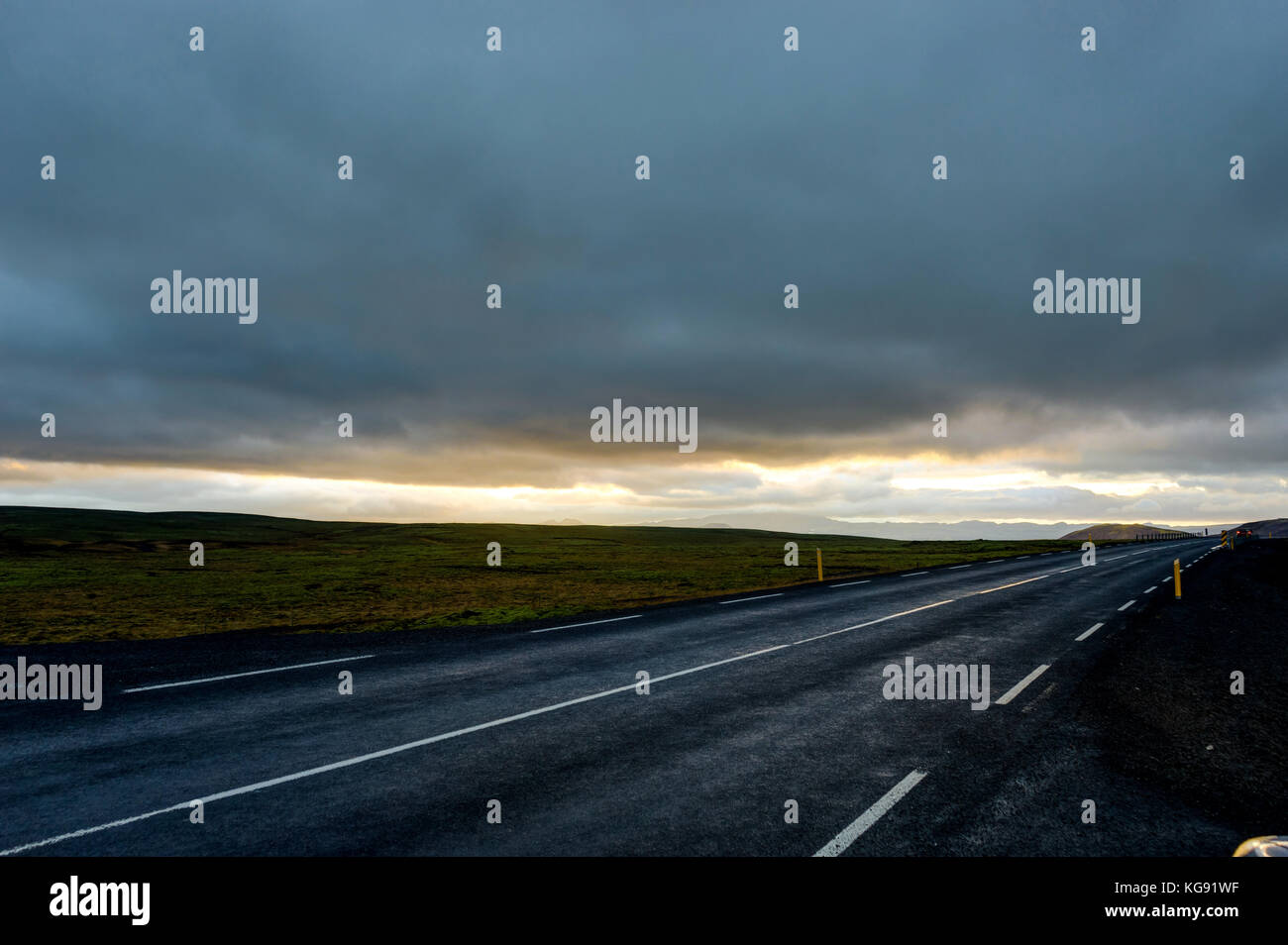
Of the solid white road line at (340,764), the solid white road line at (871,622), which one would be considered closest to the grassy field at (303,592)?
the solid white road line at (871,622)

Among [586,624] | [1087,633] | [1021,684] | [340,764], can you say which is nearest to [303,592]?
[586,624]

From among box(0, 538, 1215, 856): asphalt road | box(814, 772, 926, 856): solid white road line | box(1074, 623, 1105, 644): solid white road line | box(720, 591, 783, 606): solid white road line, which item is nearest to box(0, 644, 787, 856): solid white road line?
box(0, 538, 1215, 856): asphalt road

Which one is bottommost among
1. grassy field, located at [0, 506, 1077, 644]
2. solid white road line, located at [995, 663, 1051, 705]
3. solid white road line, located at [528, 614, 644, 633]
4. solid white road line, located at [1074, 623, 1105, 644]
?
grassy field, located at [0, 506, 1077, 644]

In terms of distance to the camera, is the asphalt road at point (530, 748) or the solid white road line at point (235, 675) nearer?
the asphalt road at point (530, 748)

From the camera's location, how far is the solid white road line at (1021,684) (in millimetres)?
8695

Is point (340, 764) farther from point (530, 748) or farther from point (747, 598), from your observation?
point (747, 598)

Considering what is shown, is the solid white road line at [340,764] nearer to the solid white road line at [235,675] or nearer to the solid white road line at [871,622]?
the solid white road line at [871,622]

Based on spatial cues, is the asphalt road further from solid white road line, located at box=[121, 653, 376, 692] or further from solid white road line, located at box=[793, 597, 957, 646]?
solid white road line, located at box=[793, 597, 957, 646]

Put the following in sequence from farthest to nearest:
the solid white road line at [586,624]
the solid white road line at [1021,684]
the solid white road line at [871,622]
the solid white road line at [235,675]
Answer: the solid white road line at [586,624] < the solid white road line at [871,622] < the solid white road line at [235,675] < the solid white road line at [1021,684]

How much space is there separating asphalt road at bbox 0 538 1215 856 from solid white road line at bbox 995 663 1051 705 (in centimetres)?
8

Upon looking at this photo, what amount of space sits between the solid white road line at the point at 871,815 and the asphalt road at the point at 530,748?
2 cm

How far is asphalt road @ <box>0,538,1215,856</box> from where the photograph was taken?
4906 mm

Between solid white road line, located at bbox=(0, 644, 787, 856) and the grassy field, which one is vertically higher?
solid white road line, located at bbox=(0, 644, 787, 856)
